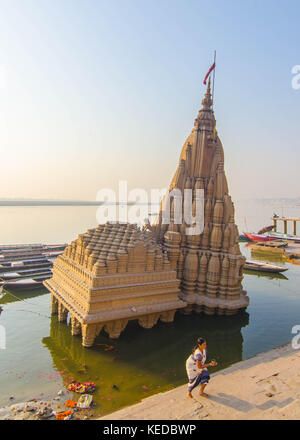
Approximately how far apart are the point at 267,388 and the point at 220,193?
10.1 m

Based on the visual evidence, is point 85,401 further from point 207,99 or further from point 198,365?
point 207,99

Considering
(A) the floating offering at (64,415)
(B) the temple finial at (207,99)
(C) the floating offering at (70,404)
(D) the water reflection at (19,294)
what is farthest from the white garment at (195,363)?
(D) the water reflection at (19,294)

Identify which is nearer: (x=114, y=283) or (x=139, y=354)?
(x=139, y=354)

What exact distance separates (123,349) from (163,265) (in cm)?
405

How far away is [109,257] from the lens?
480 inches

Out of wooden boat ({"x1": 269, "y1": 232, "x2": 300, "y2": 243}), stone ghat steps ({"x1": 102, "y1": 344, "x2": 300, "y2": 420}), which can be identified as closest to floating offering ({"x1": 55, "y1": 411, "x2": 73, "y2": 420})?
stone ghat steps ({"x1": 102, "y1": 344, "x2": 300, "y2": 420})

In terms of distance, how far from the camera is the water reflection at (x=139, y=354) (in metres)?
9.55

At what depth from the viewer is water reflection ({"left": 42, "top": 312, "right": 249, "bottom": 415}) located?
955 centimetres

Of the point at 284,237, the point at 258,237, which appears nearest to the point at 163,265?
the point at 258,237

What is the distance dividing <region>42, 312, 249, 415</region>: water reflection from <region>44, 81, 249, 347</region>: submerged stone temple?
1.73 feet

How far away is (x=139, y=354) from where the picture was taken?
38.5 feet

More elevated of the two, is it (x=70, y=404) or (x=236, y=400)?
(x=236, y=400)
